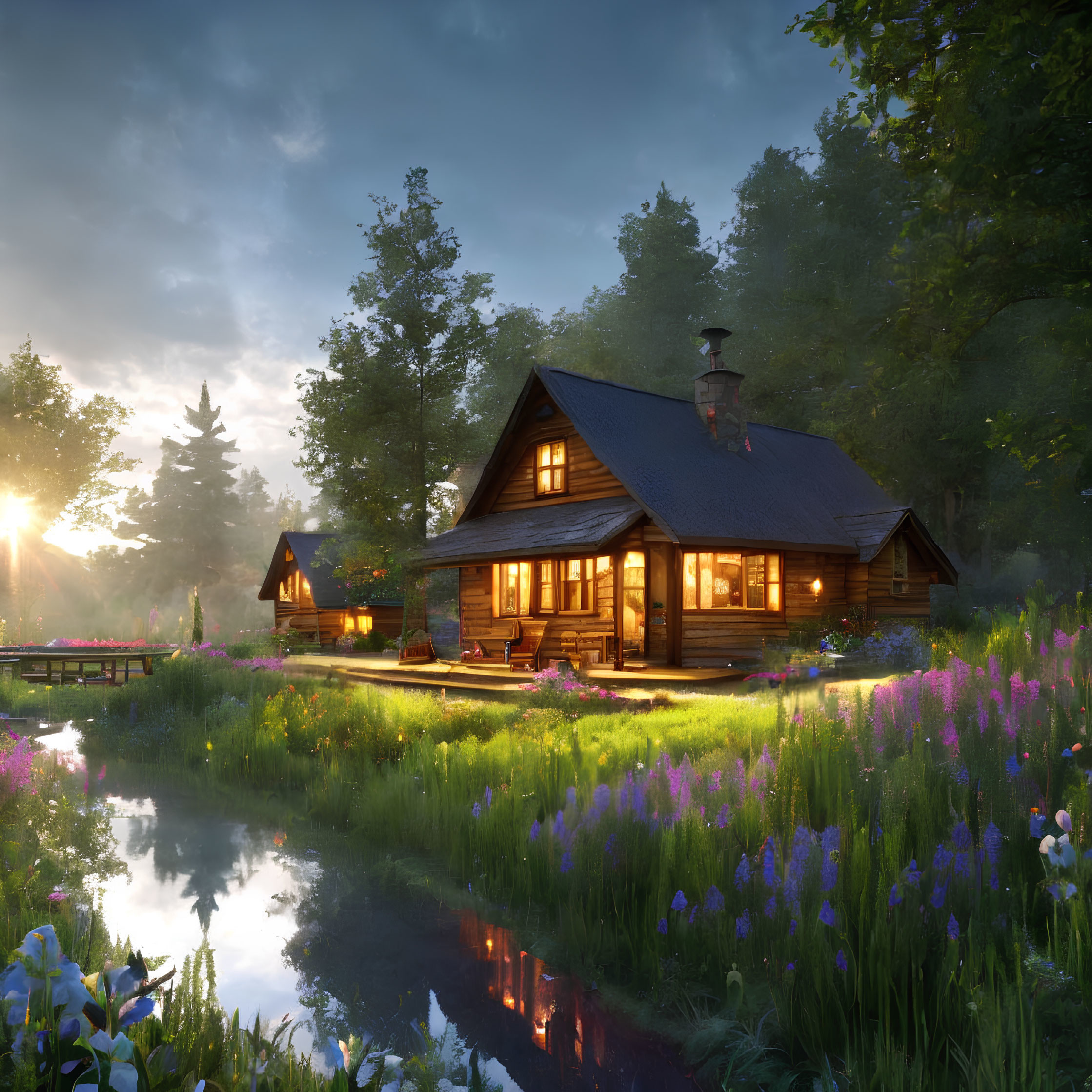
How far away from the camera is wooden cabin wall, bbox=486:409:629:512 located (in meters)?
21.6

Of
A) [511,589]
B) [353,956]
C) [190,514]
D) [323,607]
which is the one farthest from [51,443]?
[353,956]

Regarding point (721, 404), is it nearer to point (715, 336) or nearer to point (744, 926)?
point (715, 336)

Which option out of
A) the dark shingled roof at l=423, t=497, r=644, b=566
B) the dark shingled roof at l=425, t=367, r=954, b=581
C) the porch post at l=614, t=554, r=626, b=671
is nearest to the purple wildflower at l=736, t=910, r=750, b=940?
the dark shingled roof at l=423, t=497, r=644, b=566

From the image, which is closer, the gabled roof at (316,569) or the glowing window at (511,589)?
the glowing window at (511,589)

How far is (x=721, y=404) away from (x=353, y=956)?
21844mm

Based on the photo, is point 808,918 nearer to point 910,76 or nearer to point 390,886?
point 390,886

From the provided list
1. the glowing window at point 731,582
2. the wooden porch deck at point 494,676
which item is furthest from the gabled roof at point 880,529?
the wooden porch deck at point 494,676

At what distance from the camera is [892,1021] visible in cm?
371

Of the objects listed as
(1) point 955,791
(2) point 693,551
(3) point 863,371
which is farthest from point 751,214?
(1) point 955,791

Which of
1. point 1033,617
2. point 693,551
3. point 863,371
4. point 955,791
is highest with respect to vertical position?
point 863,371

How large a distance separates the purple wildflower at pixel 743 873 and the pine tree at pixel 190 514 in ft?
186

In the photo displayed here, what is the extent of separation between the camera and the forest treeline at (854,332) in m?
9.97

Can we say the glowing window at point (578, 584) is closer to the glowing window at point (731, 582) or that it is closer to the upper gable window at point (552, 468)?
Result: the glowing window at point (731, 582)

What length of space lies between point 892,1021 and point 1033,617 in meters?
6.08
